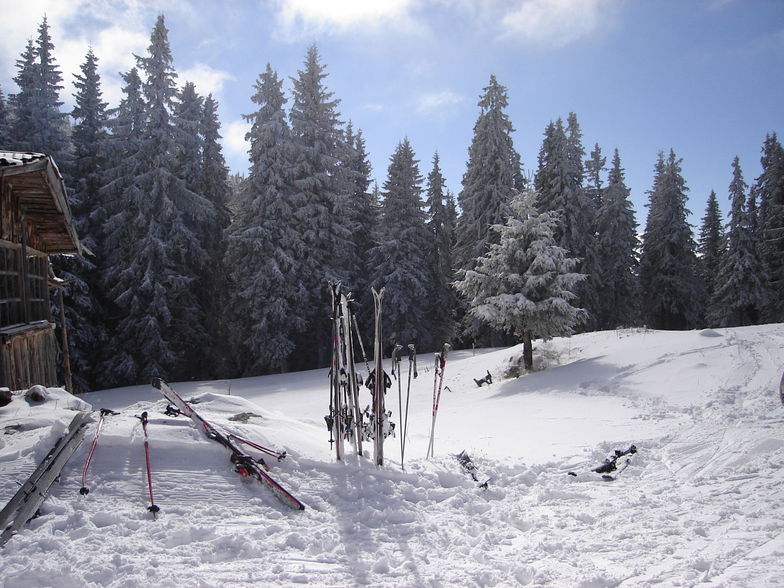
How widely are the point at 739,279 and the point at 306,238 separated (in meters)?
27.6

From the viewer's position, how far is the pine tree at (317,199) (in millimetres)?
23953

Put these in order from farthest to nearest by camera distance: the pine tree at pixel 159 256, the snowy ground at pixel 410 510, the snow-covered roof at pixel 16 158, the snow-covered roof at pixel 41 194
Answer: the pine tree at pixel 159 256, the snow-covered roof at pixel 41 194, the snow-covered roof at pixel 16 158, the snowy ground at pixel 410 510

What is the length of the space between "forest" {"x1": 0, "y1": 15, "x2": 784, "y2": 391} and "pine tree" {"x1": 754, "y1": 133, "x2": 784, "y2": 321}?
0.15 meters

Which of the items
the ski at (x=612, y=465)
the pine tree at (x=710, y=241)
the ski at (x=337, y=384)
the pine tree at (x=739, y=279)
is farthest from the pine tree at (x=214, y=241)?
the pine tree at (x=710, y=241)

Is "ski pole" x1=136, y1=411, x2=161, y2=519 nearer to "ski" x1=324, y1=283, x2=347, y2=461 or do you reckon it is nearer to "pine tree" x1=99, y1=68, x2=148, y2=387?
"ski" x1=324, y1=283, x2=347, y2=461

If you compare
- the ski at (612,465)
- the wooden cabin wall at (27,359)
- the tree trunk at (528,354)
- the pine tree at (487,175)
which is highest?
the pine tree at (487,175)

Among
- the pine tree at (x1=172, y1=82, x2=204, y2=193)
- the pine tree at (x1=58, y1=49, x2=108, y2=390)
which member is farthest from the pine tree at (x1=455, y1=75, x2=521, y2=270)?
the pine tree at (x1=58, y1=49, x2=108, y2=390)

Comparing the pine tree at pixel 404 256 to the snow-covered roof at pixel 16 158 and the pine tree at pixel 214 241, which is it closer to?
the pine tree at pixel 214 241

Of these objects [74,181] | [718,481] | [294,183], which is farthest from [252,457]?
[74,181]

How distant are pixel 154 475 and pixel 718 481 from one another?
6.03 metres

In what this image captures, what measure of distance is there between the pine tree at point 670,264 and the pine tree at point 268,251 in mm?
24064

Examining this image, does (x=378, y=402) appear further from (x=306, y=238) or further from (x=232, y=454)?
(x=306, y=238)

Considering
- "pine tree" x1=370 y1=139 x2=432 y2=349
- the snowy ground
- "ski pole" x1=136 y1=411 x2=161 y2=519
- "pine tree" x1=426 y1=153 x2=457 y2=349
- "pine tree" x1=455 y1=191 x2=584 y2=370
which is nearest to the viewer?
the snowy ground

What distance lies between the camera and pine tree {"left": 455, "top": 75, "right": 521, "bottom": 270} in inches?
1071
